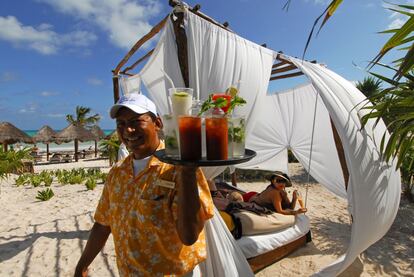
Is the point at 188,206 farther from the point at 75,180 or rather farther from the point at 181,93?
the point at 75,180

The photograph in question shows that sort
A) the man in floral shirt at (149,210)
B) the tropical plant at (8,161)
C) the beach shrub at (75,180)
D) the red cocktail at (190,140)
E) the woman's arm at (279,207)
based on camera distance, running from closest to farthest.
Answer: the red cocktail at (190,140), the man in floral shirt at (149,210), the woman's arm at (279,207), the tropical plant at (8,161), the beach shrub at (75,180)

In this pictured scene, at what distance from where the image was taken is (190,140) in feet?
2.96

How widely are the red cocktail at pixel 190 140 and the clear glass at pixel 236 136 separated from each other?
0.17 m

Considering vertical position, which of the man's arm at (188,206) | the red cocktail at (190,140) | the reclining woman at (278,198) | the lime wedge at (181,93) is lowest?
the reclining woman at (278,198)

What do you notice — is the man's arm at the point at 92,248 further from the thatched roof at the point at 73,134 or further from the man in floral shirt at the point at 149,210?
the thatched roof at the point at 73,134

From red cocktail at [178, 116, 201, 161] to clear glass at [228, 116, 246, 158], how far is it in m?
0.17

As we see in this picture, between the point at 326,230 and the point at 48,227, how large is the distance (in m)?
5.20

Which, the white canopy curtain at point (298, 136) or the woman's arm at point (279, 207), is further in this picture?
the white canopy curtain at point (298, 136)

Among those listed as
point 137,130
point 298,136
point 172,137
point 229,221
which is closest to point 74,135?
point 298,136

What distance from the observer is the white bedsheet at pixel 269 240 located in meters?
3.23

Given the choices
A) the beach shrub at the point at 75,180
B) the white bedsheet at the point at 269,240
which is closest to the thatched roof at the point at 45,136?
the beach shrub at the point at 75,180

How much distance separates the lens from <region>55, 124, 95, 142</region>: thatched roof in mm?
19562

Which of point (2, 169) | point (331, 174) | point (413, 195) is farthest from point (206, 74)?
point (413, 195)

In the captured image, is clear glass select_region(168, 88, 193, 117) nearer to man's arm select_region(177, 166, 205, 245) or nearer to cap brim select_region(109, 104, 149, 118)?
man's arm select_region(177, 166, 205, 245)
